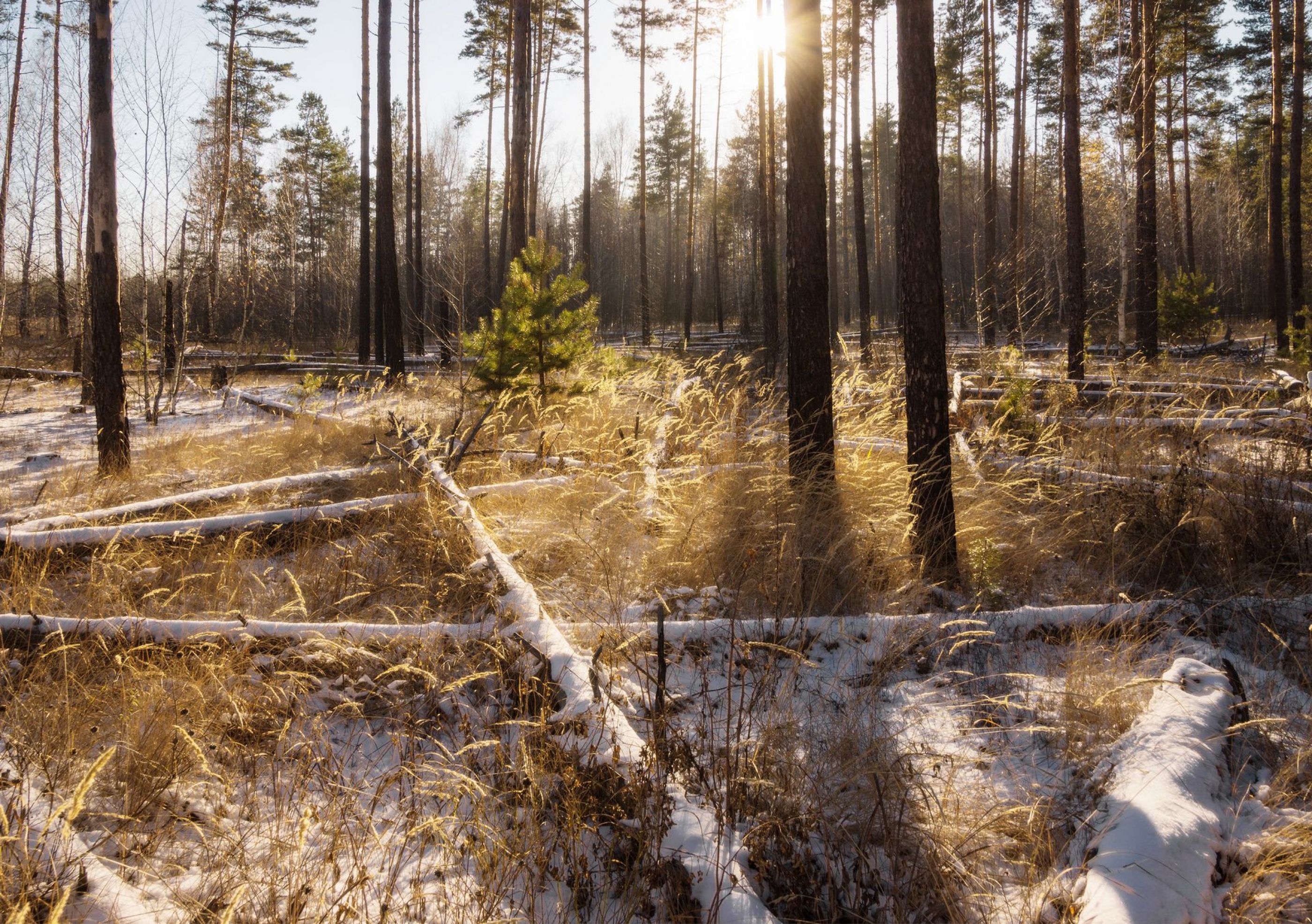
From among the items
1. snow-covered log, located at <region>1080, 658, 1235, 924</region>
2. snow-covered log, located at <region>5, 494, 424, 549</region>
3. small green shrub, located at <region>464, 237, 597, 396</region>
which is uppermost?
small green shrub, located at <region>464, 237, 597, 396</region>

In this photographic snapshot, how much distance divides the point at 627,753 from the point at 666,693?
1.54 feet

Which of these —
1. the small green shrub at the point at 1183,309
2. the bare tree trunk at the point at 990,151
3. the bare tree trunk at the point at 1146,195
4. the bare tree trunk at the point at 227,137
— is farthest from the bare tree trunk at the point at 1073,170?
the bare tree trunk at the point at 227,137

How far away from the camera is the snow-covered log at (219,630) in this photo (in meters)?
2.92

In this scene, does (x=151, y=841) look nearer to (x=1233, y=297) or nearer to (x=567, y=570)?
(x=567, y=570)

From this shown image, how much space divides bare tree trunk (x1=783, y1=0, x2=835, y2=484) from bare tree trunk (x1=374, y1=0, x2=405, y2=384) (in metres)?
8.86

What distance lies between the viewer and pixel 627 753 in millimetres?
2104

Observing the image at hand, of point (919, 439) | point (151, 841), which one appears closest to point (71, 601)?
point (151, 841)

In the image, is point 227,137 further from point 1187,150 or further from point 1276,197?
point 1187,150

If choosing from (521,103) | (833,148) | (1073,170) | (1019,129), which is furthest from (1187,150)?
(521,103)

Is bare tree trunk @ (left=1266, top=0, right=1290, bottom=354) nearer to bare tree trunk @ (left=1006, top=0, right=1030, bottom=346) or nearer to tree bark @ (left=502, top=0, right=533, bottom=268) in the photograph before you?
bare tree trunk @ (left=1006, top=0, right=1030, bottom=346)

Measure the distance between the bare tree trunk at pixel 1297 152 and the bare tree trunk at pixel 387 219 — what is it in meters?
17.2

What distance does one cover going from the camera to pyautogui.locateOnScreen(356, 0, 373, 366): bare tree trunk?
51.6ft

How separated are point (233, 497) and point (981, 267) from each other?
2366cm

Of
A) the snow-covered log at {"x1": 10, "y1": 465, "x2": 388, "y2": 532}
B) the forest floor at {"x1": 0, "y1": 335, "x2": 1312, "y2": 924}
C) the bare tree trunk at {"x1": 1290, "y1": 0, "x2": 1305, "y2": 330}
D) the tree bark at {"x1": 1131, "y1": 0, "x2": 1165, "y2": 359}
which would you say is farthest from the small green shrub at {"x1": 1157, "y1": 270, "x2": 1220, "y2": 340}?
the snow-covered log at {"x1": 10, "y1": 465, "x2": 388, "y2": 532}
